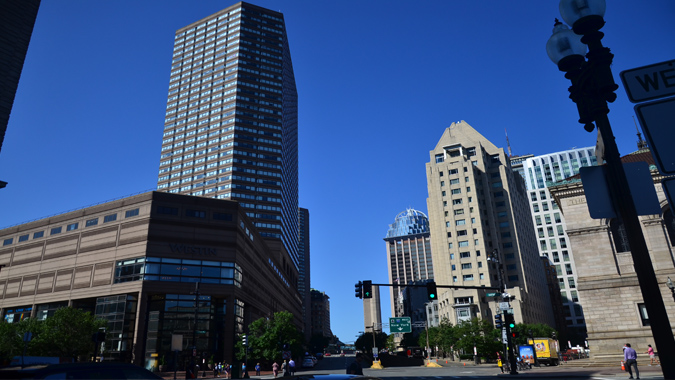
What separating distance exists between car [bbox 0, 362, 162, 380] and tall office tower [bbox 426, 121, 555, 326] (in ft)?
317

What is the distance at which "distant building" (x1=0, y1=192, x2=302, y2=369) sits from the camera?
189 ft

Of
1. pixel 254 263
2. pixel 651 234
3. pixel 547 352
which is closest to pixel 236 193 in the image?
pixel 254 263

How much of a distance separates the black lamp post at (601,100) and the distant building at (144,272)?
60.8 meters

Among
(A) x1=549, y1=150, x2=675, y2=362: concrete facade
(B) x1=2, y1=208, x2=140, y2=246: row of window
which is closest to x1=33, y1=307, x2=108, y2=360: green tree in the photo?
(B) x1=2, y1=208, x2=140, y2=246: row of window

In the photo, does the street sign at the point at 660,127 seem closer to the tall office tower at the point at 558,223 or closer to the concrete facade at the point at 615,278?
the concrete facade at the point at 615,278

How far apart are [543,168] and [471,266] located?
90.0m

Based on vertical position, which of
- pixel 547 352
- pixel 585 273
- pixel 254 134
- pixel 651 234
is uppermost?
pixel 254 134

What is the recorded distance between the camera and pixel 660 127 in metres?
3.40

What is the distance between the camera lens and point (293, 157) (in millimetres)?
163000

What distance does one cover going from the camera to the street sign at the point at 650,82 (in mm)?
3660

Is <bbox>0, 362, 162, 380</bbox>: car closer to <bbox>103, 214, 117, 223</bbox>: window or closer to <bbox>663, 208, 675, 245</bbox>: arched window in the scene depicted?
<bbox>663, 208, 675, 245</bbox>: arched window

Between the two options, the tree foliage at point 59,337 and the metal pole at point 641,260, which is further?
the tree foliage at point 59,337

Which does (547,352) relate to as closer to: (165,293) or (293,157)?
(165,293)

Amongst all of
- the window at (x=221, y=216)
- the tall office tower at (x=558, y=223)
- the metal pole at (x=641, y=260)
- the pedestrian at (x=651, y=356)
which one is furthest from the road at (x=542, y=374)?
the tall office tower at (x=558, y=223)
